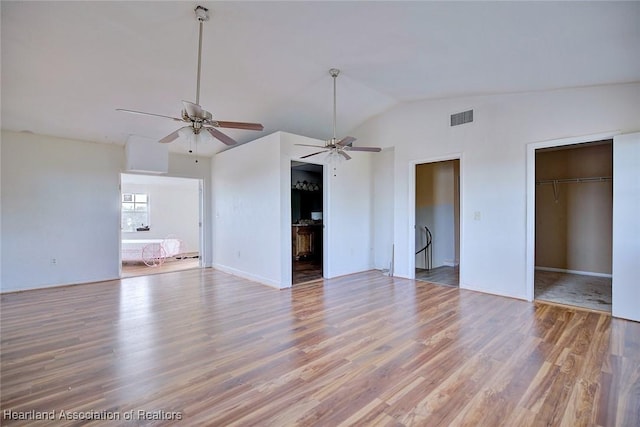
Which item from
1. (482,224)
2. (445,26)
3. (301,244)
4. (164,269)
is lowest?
(164,269)

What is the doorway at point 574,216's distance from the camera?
5.70 m

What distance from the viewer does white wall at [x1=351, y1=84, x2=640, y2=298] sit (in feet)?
12.5

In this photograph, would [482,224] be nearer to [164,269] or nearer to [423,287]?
[423,287]

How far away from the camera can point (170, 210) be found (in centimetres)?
1029

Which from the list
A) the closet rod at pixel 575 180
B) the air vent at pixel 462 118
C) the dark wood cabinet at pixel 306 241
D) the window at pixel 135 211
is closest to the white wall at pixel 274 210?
the dark wood cabinet at pixel 306 241

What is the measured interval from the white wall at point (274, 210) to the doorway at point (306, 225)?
1.64 ft

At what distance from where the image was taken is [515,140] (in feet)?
14.6

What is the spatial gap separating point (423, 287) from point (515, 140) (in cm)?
271

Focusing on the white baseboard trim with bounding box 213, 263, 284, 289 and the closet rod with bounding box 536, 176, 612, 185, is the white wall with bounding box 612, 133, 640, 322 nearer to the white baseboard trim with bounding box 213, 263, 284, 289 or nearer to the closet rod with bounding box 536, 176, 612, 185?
the closet rod with bounding box 536, 176, 612, 185

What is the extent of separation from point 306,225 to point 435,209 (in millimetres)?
3226

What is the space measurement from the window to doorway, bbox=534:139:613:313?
1080 centimetres

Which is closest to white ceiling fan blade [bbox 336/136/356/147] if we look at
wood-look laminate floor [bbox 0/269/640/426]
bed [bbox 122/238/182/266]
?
wood-look laminate floor [bbox 0/269/640/426]

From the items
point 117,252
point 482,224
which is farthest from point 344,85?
point 117,252

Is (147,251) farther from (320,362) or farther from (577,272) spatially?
(577,272)
